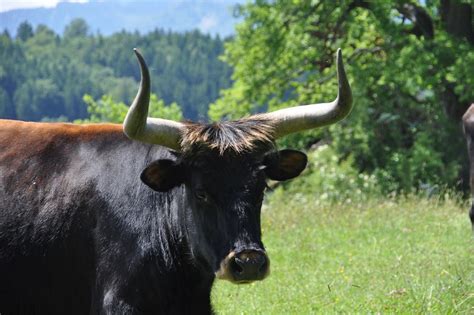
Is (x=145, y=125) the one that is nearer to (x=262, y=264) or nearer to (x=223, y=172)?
(x=223, y=172)

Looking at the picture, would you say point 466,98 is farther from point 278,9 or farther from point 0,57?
point 0,57

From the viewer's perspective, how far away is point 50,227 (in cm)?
641

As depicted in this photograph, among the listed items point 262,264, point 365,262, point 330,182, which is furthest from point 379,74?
point 262,264

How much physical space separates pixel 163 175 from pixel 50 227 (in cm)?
92

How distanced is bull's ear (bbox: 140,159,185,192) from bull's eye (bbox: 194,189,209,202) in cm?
24

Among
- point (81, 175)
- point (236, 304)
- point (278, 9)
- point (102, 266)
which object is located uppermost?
point (278, 9)

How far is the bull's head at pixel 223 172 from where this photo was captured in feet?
18.6

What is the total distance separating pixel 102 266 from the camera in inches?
245

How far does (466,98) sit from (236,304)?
1505cm

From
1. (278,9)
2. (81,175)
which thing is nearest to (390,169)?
(278,9)

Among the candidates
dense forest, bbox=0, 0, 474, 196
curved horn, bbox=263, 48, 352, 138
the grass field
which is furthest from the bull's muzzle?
dense forest, bbox=0, 0, 474, 196

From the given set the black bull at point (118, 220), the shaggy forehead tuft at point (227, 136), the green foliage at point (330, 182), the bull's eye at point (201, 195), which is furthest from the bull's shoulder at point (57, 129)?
the green foliage at point (330, 182)

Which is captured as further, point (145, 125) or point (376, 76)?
point (376, 76)

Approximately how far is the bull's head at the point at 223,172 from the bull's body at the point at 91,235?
252 millimetres
